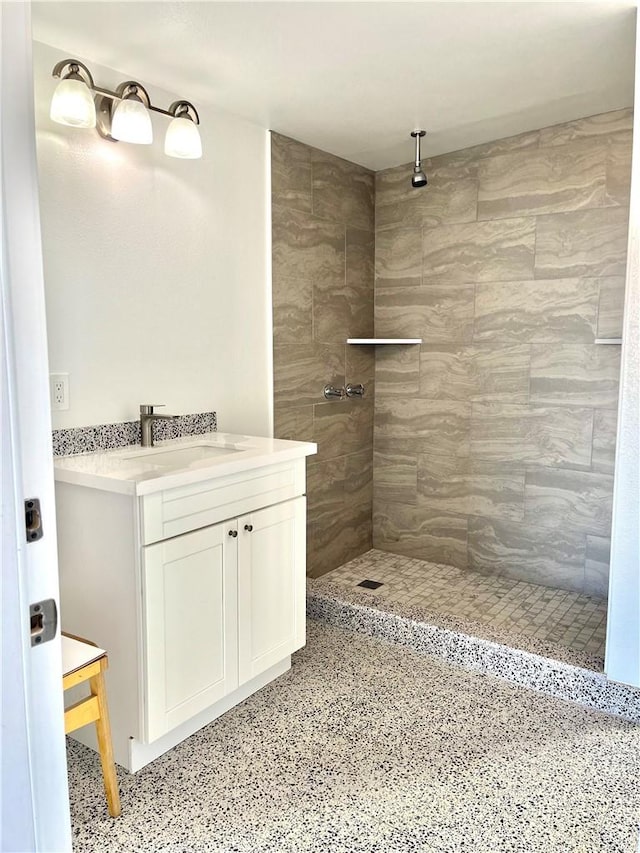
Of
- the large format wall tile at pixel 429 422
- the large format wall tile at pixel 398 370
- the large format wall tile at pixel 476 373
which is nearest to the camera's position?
the large format wall tile at pixel 476 373

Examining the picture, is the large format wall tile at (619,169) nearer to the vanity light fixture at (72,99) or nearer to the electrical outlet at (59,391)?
the vanity light fixture at (72,99)

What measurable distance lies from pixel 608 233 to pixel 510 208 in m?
0.51

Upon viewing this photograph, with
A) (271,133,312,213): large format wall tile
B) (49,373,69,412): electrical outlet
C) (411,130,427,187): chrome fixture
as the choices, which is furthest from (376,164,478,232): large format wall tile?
(49,373,69,412): electrical outlet

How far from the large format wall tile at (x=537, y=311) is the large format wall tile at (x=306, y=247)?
798mm

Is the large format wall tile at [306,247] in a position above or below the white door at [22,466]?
above

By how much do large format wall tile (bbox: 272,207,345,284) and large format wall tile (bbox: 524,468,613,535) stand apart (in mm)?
1530

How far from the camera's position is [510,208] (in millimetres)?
3164

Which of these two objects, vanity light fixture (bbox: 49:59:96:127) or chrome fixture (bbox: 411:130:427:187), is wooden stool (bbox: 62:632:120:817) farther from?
chrome fixture (bbox: 411:130:427:187)

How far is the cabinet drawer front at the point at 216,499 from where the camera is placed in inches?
72.9

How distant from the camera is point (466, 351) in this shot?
3.38 m

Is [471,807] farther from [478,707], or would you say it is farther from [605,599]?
[605,599]

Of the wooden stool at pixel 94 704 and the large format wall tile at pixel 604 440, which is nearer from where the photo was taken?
the wooden stool at pixel 94 704

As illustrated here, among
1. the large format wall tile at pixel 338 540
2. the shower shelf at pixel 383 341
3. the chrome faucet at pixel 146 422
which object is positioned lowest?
the large format wall tile at pixel 338 540

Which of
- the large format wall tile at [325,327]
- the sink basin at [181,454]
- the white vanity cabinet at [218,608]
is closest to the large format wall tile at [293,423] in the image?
the large format wall tile at [325,327]
